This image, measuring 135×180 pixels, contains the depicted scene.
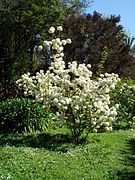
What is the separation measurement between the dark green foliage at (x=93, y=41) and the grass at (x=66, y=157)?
7.07m

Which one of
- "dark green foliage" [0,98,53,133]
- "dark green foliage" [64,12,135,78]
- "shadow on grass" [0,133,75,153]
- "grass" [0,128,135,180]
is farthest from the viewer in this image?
"dark green foliage" [64,12,135,78]

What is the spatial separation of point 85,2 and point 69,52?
8.76 metres

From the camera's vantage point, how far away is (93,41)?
15.7m

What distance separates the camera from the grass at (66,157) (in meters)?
5.27

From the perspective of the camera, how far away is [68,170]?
558 centimetres

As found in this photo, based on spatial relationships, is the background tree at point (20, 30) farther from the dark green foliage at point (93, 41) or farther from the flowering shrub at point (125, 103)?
the flowering shrub at point (125, 103)

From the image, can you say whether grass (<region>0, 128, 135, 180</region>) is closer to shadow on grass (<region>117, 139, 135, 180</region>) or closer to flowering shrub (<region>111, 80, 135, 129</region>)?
shadow on grass (<region>117, 139, 135, 180</region>)

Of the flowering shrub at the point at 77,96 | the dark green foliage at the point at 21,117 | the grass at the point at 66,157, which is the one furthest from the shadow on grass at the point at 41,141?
the flowering shrub at the point at 77,96

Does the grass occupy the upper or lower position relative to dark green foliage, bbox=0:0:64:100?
lower

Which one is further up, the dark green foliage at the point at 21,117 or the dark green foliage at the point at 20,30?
the dark green foliage at the point at 20,30

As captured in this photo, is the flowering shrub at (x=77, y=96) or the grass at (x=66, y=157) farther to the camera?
the flowering shrub at (x=77, y=96)

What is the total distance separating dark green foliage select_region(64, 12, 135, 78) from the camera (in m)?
15.0

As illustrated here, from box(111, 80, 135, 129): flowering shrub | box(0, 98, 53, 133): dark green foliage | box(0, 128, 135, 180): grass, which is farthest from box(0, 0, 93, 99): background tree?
box(0, 128, 135, 180): grass

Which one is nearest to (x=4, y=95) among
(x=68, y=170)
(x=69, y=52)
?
(x=69, y=52)
